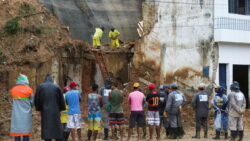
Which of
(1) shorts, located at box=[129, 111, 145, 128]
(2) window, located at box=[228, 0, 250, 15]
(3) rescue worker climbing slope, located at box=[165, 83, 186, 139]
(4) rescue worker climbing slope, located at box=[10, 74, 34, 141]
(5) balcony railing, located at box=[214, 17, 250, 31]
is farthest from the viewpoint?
(2) window, located at box=[228, 0, 250, 15]

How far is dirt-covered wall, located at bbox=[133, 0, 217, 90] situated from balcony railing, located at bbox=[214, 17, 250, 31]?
0.33 metres

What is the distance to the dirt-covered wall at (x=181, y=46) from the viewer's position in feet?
70.8

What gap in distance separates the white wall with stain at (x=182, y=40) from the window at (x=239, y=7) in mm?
1483

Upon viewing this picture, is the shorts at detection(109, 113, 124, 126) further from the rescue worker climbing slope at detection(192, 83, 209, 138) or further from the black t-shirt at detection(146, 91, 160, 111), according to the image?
the rescue worker climbing slope at detection(192, 83, 209, 138)

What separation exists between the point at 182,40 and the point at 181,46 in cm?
29

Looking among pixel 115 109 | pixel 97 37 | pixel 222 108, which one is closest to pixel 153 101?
pixel 115 109

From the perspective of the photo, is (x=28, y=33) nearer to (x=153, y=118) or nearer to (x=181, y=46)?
(x=181, y=46)

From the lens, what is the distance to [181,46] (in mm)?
22078

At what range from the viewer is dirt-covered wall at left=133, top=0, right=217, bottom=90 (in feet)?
70.8

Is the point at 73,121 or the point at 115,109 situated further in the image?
the point at 115,109

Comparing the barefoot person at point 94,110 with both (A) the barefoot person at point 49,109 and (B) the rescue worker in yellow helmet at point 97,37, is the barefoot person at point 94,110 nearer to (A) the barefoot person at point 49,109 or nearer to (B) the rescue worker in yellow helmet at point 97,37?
(A) the barefoot person at point 49,109

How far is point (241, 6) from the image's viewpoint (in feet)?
75.9

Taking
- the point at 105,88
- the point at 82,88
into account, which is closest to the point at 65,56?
the point at 82,88


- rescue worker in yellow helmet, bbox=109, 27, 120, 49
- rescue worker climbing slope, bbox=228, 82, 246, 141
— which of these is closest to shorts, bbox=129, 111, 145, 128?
rescue worker climbing slope, bbox=228, 82, 246, 141
